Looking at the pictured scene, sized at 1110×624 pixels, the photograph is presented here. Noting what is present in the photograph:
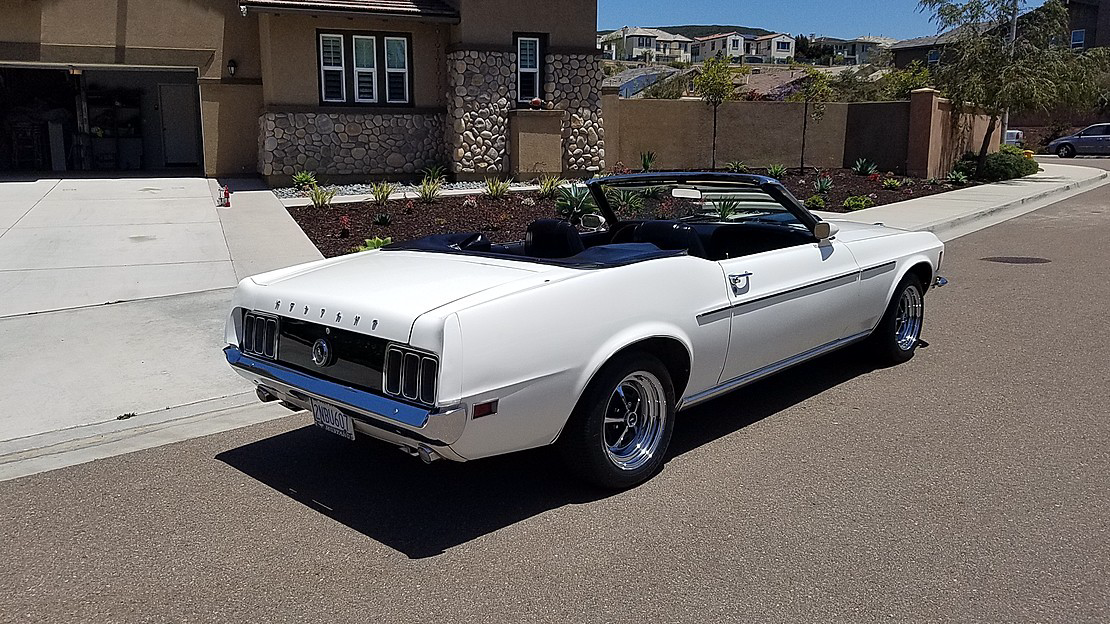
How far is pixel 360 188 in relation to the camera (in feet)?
61.5

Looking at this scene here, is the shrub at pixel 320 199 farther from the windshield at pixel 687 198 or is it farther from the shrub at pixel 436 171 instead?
the windshield at pixel 687 198

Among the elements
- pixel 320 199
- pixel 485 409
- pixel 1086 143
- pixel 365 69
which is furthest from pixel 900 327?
pixel 1086 143

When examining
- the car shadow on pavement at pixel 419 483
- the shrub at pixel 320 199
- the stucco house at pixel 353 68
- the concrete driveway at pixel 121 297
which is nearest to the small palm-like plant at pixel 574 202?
the concrete driveway at pixel 121 297

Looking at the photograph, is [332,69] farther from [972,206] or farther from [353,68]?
[972,206]

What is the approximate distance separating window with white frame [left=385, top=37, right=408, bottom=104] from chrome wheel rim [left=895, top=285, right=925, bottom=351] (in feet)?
48.9

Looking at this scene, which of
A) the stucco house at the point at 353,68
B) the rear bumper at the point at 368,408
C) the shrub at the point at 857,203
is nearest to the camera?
the rear bumper at the point at 368,408

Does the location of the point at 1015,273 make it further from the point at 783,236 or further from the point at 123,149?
the point at 123,149

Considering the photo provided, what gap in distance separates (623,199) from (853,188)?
49.5ft

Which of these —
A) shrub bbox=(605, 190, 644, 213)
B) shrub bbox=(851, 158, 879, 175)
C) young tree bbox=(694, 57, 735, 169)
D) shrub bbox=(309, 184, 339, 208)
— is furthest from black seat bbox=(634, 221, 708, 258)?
young tree bbox=(694, 57, 735, 169)

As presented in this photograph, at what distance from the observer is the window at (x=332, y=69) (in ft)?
62.3

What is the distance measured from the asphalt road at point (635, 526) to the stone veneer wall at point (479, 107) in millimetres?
14194

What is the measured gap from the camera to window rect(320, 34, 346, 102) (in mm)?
19000

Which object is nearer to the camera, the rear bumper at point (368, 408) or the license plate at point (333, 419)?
the rear bumper at point (368, 408)

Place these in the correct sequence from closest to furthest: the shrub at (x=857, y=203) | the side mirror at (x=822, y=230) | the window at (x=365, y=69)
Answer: the side mirror at (x=822, y=230), the shrub at (x=857, y=203), the window at (x=365, y=69)
